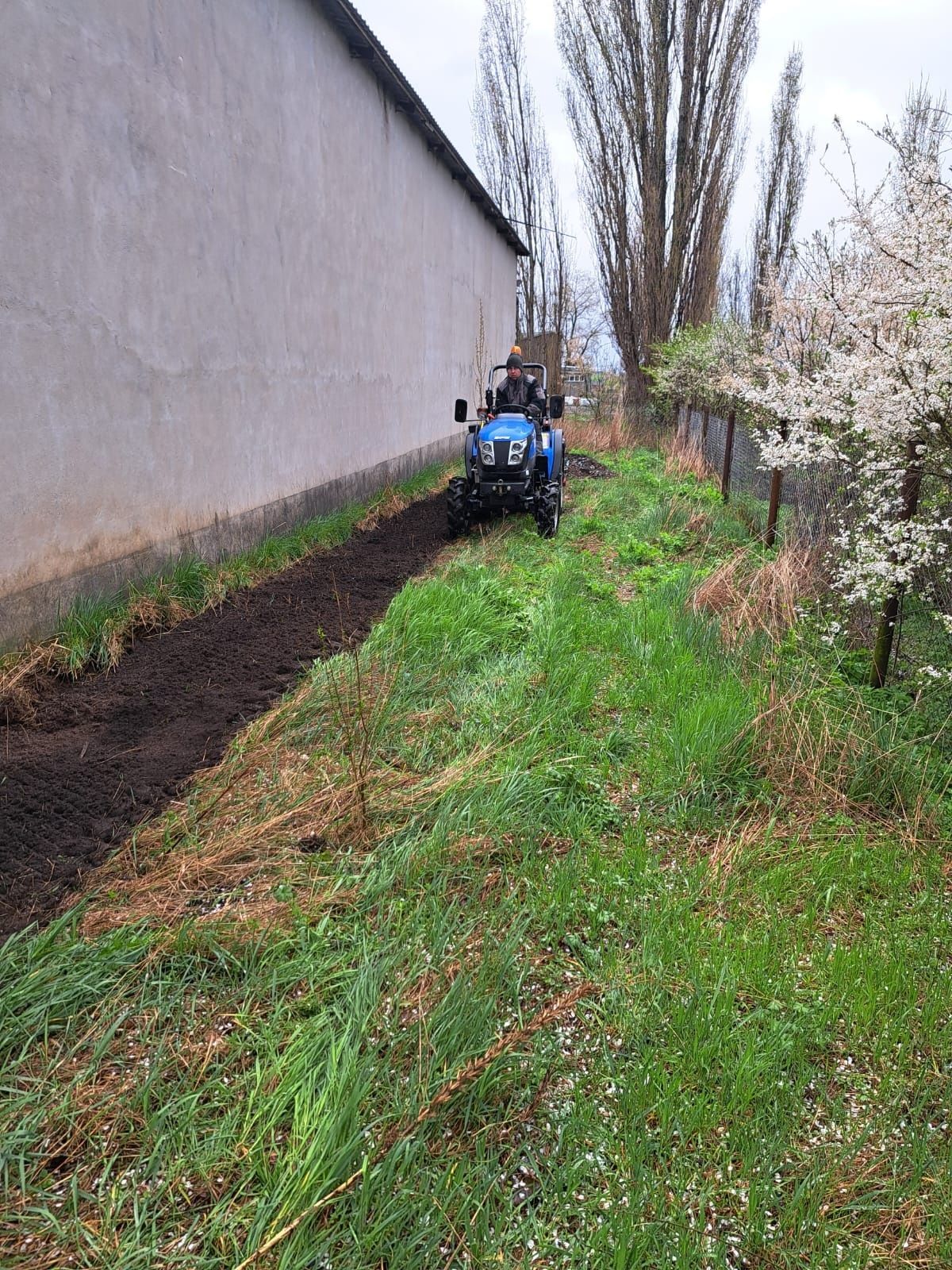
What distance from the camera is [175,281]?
5.66m

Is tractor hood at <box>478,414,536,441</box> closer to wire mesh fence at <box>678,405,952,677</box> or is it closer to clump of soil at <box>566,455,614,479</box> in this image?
wire mesh fence at <box>678,405,952,677</box>

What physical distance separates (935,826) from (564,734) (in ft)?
4.84

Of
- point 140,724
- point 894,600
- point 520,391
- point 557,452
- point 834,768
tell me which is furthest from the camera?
point 520,391

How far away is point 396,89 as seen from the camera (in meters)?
10.7

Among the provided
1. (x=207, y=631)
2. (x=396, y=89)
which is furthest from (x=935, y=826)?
(x=396, y=89)

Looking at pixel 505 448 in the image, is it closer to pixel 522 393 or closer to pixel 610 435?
pixel 522 393

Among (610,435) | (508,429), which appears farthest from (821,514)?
(610,435)

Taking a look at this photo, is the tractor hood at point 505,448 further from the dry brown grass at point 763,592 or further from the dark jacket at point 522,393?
the dry brown grass at point 763,592

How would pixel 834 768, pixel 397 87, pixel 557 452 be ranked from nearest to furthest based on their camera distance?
pixel 834 768 → pixel 557 452 → pixel 397 87

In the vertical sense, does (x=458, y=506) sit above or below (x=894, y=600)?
below

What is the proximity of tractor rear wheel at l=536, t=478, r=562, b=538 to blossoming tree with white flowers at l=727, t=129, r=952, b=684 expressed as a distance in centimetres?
344

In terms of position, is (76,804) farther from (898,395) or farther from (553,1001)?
(898,395)

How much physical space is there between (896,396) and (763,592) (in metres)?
1.85

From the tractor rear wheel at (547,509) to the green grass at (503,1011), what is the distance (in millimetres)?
4626
